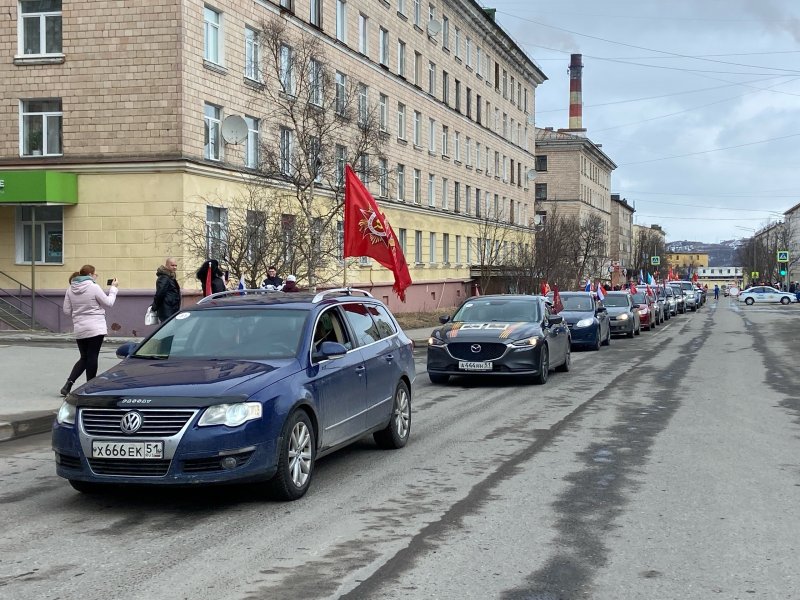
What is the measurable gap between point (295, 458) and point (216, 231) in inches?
777

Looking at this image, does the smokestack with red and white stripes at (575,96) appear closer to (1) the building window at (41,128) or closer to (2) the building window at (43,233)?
(1) the building window at (41,128)

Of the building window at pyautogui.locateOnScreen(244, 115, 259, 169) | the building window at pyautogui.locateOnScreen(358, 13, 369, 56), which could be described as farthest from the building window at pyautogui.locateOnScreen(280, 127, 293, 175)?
the building window at pyautogui.locateOnScreen(358, 13, 369, 56)

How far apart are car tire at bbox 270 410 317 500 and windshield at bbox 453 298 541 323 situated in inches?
358

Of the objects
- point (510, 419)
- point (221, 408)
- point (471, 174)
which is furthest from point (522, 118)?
point (221, 408)

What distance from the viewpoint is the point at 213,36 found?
28203 mm

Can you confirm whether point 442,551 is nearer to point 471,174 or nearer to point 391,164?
point 391,164

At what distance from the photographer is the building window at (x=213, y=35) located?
2777cm

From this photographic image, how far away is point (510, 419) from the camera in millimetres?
11523

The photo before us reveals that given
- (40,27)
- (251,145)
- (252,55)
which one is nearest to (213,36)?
(252,55)

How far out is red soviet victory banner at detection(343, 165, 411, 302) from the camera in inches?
696

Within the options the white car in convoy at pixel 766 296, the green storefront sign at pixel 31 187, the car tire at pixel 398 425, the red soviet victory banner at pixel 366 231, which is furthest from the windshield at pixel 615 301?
the white car in convoy at pixel 766 296

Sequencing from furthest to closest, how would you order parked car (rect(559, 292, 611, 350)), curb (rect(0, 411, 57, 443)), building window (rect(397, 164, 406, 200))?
1. building window (rect(397, 164, 406, 200))
2. parked car (rect(559, 292, 611, 350))
3. curb (rect(0, 411, 57, 443))

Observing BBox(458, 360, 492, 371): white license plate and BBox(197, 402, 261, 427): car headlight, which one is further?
BBox(458, 360, 492, 371): white license plate

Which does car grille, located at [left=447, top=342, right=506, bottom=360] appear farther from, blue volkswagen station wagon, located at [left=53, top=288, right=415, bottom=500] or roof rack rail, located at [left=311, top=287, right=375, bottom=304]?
blue volkswagen station wagon, located at [left=53, top=288, right=415, bottom=500]
